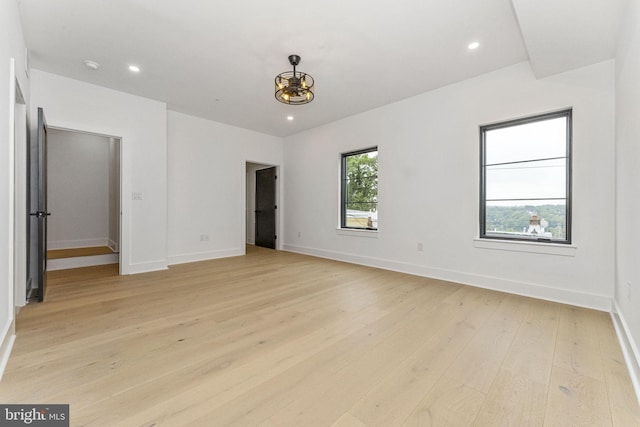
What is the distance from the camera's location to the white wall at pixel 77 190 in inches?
226

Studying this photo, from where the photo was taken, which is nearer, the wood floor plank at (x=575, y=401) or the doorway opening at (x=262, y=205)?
the wood floor plank at (x=575, y=401)

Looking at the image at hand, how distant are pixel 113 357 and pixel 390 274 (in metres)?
3.40

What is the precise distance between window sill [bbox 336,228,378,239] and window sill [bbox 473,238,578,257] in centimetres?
162

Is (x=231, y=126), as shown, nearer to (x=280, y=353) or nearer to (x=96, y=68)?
(x=96, y=68)

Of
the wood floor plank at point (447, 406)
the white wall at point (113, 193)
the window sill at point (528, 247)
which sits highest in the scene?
the white wall at point (113, 193)

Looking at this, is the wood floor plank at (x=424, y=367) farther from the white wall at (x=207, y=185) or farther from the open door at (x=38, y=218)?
the white wall at (x=207, y=185)

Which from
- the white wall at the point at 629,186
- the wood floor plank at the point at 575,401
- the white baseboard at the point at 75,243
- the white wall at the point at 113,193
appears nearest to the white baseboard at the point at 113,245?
the white wall at the point at 113,193

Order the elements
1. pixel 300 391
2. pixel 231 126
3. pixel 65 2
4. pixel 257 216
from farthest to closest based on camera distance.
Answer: pixel 257 216 < pixel 231 126 < pixel 65 2 < pixel 300 391

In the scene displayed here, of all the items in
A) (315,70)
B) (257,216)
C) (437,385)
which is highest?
(315,70)

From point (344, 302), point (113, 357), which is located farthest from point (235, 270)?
point (113, 357)

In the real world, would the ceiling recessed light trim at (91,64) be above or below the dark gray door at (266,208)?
above

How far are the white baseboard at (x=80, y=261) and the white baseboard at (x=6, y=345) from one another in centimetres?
308

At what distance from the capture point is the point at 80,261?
4.64 meters

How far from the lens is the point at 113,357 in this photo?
1812 mm
